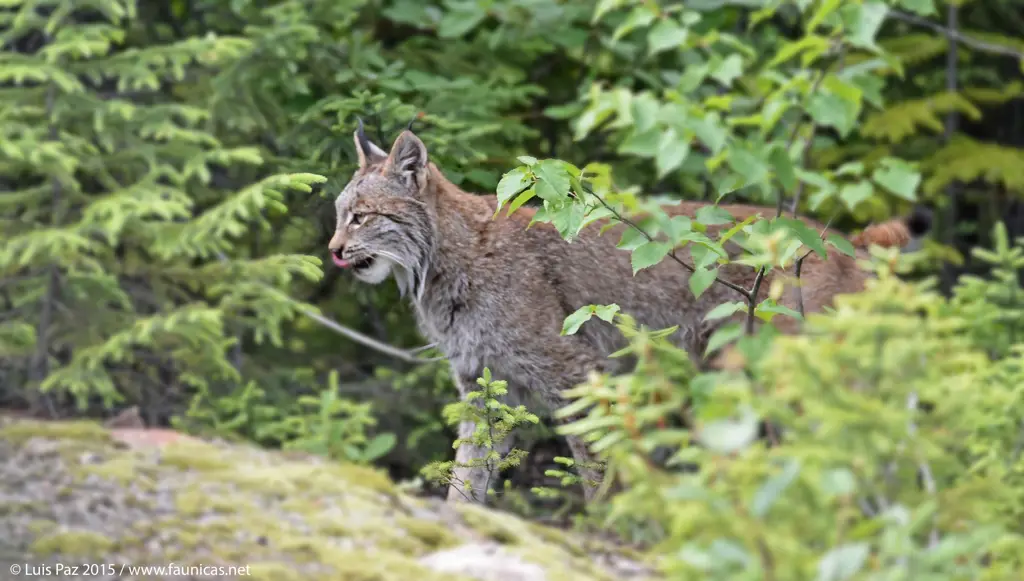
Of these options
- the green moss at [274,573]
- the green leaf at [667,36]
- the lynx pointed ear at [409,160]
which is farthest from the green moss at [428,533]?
the lynx pointed ear at [409,160]

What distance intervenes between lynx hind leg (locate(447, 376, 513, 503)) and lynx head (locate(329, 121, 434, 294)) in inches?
31.2

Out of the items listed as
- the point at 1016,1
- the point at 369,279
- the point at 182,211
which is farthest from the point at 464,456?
the point at 1016,1

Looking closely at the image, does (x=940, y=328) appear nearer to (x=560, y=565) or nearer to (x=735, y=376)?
(x=735, y=376)

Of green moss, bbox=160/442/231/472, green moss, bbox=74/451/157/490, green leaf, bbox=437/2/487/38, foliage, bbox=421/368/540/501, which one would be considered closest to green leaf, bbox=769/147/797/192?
foliage, bbox=421/368/540/501

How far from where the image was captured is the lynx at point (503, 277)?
6.21 meters

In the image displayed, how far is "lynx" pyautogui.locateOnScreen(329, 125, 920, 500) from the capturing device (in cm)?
621

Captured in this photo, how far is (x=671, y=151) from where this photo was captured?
3748mm

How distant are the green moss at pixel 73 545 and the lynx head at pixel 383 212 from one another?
3.05 meters

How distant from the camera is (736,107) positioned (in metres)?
8.00

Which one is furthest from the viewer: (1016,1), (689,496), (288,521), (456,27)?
(1016,1)

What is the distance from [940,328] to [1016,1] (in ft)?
30.8

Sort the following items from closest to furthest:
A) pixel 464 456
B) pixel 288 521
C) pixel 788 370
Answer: pixel 788 370, pixel 288 521, pixel 464 456

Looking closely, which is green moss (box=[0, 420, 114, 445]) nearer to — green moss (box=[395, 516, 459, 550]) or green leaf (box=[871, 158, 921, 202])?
green moss (box=[395, 516, 459, 550])

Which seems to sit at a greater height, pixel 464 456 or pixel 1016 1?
pixel 1016 1
